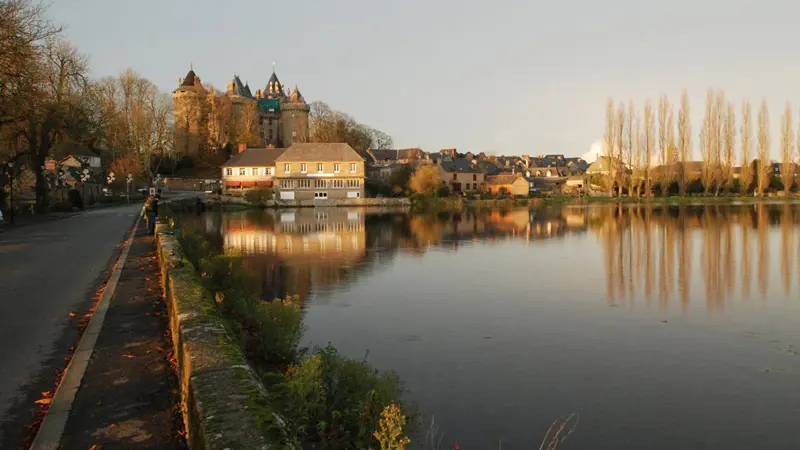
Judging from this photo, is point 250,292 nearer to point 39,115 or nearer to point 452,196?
point 39,115

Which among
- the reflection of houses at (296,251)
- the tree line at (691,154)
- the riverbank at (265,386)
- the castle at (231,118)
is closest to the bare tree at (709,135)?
the tree line at (691,154)

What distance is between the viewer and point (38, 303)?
36.4 feet

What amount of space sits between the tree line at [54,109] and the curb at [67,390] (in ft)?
47.7

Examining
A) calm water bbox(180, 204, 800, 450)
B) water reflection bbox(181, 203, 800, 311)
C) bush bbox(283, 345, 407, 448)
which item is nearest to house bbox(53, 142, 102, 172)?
water reflection bbox(181, 203, 800, 311)

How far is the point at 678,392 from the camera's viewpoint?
9016mm

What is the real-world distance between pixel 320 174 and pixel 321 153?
269 cm

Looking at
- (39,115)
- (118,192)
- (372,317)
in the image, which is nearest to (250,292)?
(372,317)

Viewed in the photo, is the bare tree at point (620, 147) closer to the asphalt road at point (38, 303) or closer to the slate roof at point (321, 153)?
the slate roof at point (321, 153)

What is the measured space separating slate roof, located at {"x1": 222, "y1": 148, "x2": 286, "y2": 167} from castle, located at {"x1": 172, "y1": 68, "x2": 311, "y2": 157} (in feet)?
20.5

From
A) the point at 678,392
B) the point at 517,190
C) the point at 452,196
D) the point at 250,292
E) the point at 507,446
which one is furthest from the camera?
the point at 517,190

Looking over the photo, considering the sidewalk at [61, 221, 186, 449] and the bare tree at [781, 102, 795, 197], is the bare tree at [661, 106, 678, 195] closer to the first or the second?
the bare tree at [781, 102, 795, 197]

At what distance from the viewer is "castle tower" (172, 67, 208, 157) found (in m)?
90.4

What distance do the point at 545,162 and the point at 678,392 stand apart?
13176 cm

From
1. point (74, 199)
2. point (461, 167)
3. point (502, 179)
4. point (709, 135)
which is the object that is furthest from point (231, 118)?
point (709, 135)
